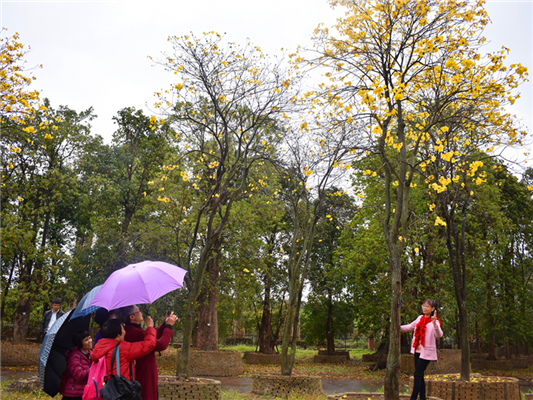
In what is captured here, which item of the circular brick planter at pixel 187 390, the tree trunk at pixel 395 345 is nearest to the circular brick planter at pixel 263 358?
the circular brick planter at pixel 187 390

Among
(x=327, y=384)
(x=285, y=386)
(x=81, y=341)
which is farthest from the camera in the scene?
(x=327, y=384)

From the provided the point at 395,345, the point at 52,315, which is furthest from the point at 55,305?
the point at 395,345

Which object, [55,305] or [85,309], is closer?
[85,309]

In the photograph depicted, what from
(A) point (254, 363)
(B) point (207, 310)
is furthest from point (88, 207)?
(A) point (254, 363)

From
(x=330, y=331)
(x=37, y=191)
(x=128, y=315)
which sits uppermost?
(x=37, y=191)

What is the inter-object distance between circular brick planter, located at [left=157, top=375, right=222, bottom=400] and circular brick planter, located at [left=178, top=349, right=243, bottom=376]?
8.37 meters

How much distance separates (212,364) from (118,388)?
1306cm

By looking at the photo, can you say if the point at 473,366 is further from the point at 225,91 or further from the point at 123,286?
the point at 123,286

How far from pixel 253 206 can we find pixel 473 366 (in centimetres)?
1345

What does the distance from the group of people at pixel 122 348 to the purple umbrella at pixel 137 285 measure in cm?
15

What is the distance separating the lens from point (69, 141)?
19000 mm

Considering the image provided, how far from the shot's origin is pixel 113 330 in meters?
3.64

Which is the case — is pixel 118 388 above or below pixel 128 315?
below

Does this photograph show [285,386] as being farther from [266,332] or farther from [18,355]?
[266,332]
